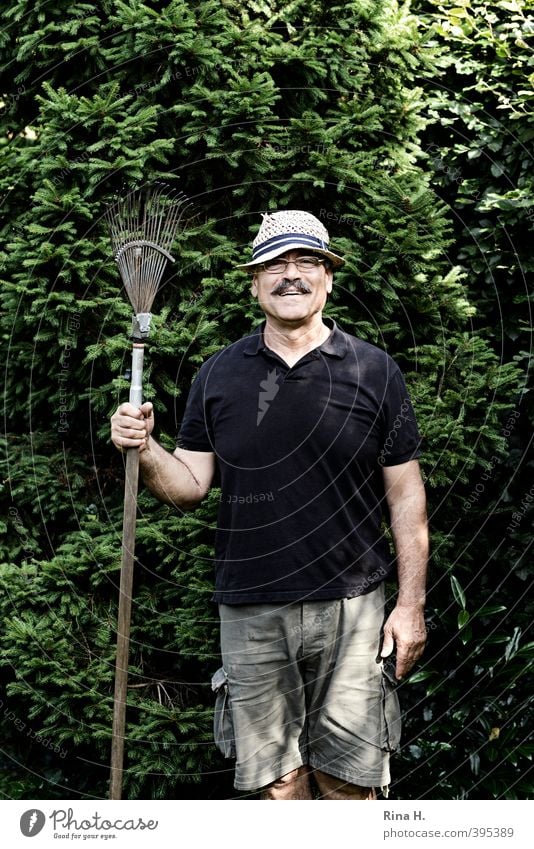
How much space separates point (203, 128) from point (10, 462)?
6.07ft

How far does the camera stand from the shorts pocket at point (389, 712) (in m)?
3.67

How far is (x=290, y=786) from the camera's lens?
379 centimetres

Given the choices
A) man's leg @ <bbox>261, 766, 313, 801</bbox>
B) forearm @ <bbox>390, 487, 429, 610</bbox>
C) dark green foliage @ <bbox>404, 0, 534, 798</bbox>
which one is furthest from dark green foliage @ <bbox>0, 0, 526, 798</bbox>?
forearm @ <bbox>390, 487, 429, 610</bbox>

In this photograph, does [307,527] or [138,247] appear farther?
[138,247]

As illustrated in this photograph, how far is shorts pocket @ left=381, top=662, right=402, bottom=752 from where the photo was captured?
3666mm

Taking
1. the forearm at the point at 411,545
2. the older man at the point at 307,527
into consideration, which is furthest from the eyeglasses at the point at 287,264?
the forearm at the point at 411,545

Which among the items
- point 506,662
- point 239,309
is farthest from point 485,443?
point 239,309

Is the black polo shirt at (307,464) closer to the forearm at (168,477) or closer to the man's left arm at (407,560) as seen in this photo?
the man's left arm at (407,560)

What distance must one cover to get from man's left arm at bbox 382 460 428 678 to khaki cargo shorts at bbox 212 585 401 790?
0.23ft

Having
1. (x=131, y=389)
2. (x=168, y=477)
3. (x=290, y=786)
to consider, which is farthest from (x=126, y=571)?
(x=290, y=786)

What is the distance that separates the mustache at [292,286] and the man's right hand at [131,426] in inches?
24.8

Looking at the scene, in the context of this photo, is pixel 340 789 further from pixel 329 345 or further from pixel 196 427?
pixel 329 345

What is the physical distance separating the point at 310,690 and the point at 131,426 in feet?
3.89

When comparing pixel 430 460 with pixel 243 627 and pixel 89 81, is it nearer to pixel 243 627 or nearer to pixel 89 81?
pixel 243 627
